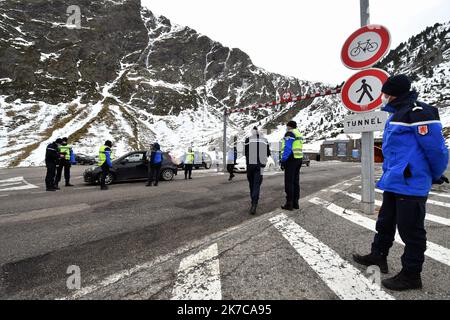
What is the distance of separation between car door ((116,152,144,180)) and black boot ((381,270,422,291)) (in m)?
10.3

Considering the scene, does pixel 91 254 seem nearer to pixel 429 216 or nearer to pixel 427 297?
pixel 427 297

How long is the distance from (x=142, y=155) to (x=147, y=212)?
6499 millimetres

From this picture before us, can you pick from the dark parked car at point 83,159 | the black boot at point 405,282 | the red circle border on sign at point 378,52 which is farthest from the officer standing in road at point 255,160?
the dark parked car at point 83,159

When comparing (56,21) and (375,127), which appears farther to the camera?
(56,21)

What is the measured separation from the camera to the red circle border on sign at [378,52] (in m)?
4.22

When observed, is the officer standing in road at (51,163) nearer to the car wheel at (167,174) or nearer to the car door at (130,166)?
the car door at (130,166)

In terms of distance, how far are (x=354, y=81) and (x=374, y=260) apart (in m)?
3.46

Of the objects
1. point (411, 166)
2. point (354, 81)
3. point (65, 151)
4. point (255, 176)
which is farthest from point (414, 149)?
point (65, 151)

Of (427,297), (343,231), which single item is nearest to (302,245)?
(343,231)

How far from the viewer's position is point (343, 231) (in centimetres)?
371

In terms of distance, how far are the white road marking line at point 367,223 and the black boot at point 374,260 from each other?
800 mm

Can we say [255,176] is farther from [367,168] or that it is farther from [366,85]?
[366,85]

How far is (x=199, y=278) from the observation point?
2.30 meters
